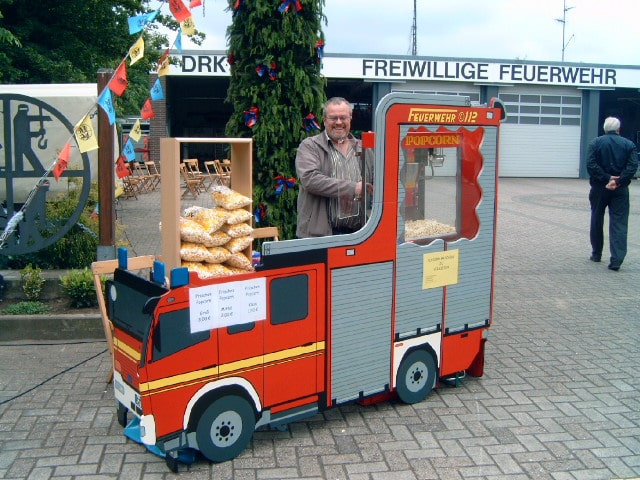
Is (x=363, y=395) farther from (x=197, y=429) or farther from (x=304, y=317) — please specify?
(x=197, y=429)

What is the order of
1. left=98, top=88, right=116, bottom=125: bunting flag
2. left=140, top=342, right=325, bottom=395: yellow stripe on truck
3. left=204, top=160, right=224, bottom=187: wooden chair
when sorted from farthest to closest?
left=204, top=160, right=224, bottom=187: wooden chair < left=98, top=88, right=116, bottom=125: bunting flag < left=140, top=342, right=325, bottom=395: yellow stripe on truck

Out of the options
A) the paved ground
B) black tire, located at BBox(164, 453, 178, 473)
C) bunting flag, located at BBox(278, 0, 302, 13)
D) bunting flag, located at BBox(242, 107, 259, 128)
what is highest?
bunting flag, located at BBox(278, 0, 302, 13)

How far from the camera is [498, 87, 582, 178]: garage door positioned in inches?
1136

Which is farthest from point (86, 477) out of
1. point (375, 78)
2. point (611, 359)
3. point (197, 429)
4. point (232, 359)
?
point (375, 78)

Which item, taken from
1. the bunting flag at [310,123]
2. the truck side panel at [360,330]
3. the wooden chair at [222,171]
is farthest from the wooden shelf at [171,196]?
the wooden chair at [222,171]

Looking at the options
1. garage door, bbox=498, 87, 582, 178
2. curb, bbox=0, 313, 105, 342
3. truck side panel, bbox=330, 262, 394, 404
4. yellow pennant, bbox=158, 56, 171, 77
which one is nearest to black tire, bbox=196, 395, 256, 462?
truck side panel, bbox=330, 262, 394, 404

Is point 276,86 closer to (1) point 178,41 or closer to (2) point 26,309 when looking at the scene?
(1) point 178,41

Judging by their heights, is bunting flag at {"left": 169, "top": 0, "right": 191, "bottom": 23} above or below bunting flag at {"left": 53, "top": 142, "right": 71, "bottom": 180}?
above

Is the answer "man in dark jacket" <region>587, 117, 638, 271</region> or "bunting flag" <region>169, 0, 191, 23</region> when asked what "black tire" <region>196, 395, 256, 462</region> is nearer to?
"bunting flag" <region>169, 0, 191, 23</region>

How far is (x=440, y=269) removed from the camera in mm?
4816

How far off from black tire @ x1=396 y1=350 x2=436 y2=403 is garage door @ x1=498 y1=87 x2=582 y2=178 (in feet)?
83.1

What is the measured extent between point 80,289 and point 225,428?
3105mm

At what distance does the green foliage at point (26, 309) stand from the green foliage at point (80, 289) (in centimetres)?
25

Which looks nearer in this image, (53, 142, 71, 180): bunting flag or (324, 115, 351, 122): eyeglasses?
(324, 115, 351, 122): eyeglasses
